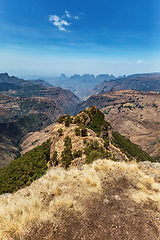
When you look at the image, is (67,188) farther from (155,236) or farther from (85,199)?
(155,236)

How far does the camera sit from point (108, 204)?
28.5 feet

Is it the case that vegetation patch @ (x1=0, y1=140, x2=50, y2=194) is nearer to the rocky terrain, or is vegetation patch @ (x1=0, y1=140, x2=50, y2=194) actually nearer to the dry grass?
the dry grass

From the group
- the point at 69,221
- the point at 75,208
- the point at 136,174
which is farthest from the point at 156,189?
the point at 69,221

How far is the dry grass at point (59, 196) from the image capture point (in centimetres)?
656

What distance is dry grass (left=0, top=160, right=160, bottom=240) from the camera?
21.5 feet

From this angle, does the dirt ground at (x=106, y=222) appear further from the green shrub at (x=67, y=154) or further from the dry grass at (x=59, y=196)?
the green shrub at (x=67, y=154)

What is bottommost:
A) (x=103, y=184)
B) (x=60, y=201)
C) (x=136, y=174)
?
(x=136, y=174)

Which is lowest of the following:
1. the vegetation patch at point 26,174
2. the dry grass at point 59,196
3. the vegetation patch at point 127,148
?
the vegetation patch at point 127,148

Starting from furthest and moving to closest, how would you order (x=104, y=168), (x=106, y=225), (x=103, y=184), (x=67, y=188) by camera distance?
1. (x=104, y=168)
2. (x=103, y=184)
3. (x=67, y=188)
4. (x=106, y=225)

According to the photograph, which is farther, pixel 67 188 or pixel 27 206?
pixel 67 188

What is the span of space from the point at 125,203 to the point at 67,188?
4792 mm

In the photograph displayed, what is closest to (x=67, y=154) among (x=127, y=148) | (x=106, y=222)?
(x=106, y=222)

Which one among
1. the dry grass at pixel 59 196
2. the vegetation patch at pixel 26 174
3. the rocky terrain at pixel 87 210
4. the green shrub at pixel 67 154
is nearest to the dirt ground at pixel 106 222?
the rocky terrain at pixel 87 210

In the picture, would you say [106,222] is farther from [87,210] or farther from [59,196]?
[59,196]
